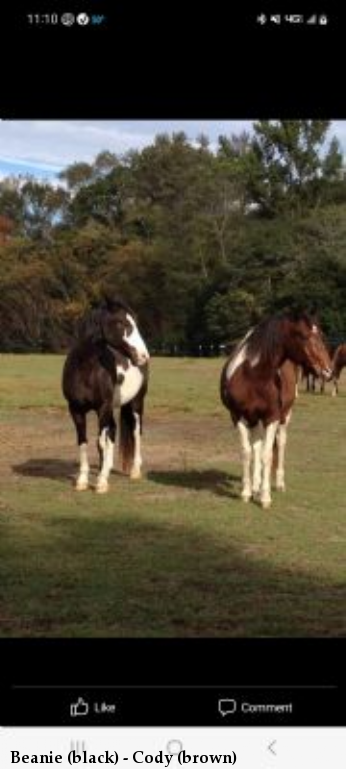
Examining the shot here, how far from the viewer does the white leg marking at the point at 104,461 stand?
8.00 m

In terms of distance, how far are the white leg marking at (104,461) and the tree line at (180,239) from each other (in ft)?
3.20

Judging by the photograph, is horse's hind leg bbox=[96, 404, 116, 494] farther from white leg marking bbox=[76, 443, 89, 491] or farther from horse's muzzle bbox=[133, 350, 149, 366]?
horse's muzzle bbox=[133, 350, 149, 366]

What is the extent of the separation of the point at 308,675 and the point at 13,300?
521 cm

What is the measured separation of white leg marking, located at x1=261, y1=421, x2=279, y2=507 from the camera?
7.39 meters

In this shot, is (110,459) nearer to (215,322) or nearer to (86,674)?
(215,322)

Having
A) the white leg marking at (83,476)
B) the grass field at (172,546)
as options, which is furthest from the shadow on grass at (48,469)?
the white leg marking at (83,476)

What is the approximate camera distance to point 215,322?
398 inches

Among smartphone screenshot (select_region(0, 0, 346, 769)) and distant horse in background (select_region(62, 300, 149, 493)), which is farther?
distant horse in background (select_region(62, 300, 149, 493))

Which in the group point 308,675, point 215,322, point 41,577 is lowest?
point 41,577

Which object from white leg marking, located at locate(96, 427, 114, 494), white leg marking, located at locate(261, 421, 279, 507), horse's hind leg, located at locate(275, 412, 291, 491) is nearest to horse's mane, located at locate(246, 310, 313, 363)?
white leg marking, located at locate(261, 421, 279, 507)

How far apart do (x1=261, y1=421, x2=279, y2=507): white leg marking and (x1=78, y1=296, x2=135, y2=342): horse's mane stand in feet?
5.16

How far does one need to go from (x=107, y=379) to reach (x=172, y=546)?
2859mm
